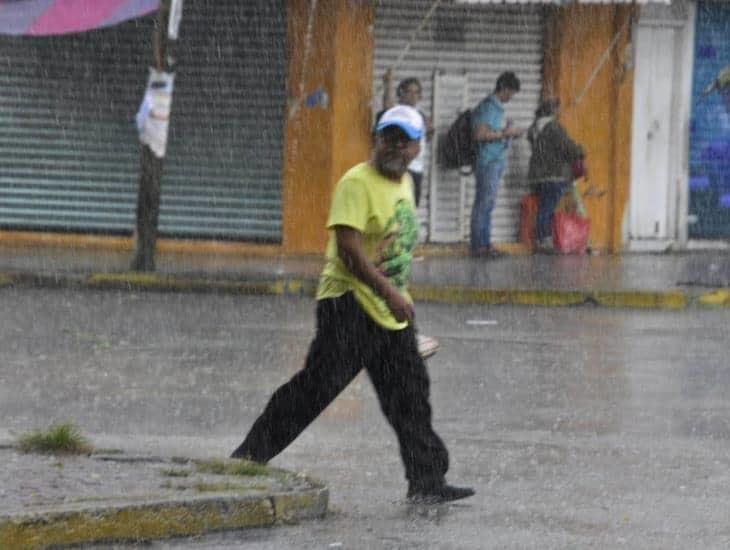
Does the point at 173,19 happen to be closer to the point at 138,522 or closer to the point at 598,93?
the point at 598,93

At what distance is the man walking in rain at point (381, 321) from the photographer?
26.4 ft

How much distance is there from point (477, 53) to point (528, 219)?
1.89 meters

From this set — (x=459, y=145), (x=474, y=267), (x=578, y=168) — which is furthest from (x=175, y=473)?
(x=578, y=168)

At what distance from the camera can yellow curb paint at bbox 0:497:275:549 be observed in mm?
6789

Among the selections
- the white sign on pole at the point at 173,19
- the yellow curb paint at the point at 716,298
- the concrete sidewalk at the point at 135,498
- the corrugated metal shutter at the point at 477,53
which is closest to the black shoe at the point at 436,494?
the concrete sidewalk at the point at 135,498

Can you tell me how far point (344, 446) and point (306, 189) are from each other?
1205cm

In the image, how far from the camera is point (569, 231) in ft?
72.8

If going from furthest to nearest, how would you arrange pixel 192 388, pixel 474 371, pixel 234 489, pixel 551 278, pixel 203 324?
pixel 551 278 → pixel 203 324 → pixel 474 371 → pixel 192 388 → pixel 234 489

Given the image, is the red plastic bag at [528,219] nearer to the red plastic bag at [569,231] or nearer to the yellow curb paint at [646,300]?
the red plastic bag at [569,231]

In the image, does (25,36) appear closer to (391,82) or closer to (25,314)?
(391,82)

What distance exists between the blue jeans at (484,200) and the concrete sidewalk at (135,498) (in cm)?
1342

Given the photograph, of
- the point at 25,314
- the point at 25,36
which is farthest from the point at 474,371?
the point at 25,36

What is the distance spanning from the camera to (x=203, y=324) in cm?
1532

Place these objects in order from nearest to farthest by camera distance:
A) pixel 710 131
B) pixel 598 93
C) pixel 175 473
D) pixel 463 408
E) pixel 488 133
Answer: pixel 175 473, pixel 463 408, pixel 488 133, pixel 598 93, pixel 710 131
